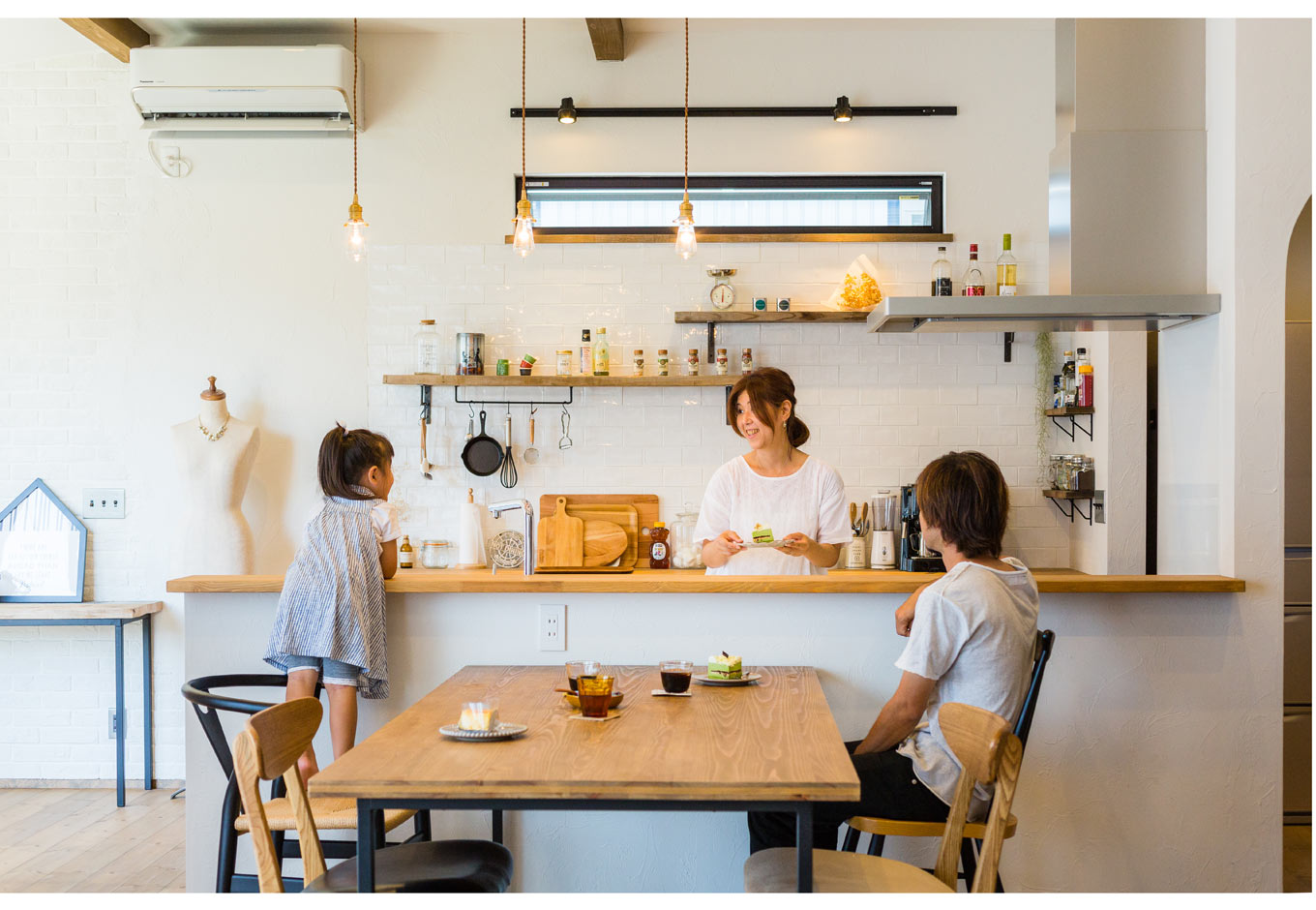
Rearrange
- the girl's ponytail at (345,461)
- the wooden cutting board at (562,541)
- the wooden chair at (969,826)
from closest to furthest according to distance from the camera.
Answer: the wooden chair at (969,826) → the girl's ponytail at (345,461) → the wooden cutting board at (562,541)

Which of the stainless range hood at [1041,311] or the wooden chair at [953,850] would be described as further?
the stainless range hood at [1041,311]

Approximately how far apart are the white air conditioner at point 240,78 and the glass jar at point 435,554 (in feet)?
6.42

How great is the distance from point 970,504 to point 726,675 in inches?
30.1

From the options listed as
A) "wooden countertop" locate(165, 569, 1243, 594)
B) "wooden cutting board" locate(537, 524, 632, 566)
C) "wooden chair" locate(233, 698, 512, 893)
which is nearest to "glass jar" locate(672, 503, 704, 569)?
"wooden cutting board" locate(537, 524, 632, 566)

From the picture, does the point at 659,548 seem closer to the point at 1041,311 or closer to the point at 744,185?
the point at 744,185

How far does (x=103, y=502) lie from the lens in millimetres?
4969

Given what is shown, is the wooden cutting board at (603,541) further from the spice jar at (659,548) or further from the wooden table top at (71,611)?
the wooden table top at (71,611)

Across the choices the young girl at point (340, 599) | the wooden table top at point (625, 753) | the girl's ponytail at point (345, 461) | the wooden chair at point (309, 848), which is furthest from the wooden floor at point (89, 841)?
the wooden table top at point (625, 753)

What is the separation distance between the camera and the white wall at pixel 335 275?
4.94 meters

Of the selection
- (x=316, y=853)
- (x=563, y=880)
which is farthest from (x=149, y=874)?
Result: (x=316, y=853)

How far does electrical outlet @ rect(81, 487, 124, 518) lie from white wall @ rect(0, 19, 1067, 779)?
0.04 metres

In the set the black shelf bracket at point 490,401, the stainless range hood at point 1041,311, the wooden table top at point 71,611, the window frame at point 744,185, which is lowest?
the wooden table top at point 71,611

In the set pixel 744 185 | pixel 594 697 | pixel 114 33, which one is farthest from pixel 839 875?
pixel 114 33

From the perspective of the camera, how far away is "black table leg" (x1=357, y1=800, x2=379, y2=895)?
1.94m
